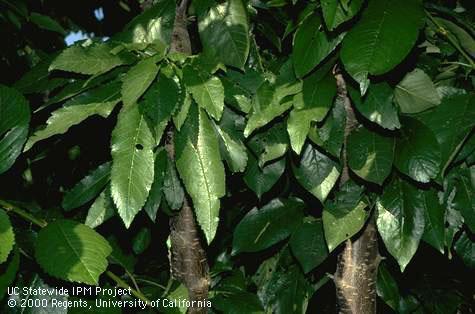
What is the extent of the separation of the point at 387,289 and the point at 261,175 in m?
0.45

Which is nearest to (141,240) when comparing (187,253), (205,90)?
(187,253)

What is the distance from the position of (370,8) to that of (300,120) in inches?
8.2

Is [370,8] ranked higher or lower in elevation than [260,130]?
higher

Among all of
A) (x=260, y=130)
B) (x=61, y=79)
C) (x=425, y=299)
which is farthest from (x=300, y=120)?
(x=425, y=299)

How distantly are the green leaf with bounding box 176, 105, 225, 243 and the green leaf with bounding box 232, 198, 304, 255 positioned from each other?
310 mm

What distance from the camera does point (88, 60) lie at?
896 millimetres

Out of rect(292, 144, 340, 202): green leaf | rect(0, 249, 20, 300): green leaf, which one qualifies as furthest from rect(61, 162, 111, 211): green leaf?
rect(292, 144, 340, 202): green leaf

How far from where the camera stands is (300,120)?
89 centimetres

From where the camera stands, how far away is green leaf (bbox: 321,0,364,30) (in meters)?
0.82

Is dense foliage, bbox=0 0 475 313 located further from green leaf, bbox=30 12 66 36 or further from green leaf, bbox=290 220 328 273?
green leaf, bbox=30 12 66 36

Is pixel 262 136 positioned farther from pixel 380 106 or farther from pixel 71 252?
pixel 71 252

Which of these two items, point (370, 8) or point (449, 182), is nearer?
point (370, 8)

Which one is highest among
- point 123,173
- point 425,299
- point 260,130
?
point 123,173

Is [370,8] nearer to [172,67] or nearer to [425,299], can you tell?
[172,67]
